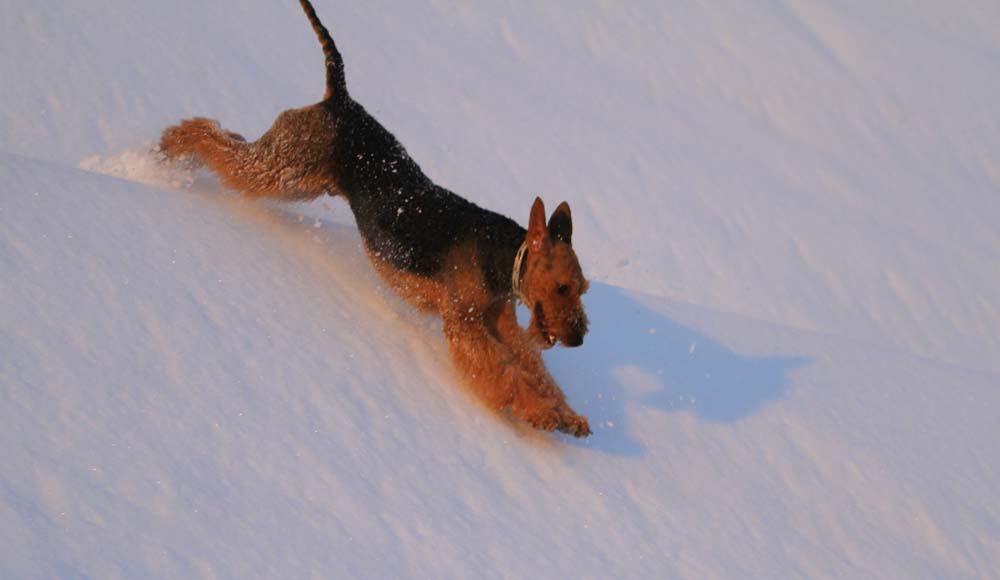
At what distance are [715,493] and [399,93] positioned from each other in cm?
563

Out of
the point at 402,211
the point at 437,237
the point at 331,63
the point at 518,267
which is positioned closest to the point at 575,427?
the point at 518,267

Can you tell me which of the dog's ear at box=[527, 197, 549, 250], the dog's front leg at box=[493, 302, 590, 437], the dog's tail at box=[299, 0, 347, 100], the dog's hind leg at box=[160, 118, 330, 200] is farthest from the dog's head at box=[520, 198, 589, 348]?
the dog's tail at box=[299, 0, 347, 100]

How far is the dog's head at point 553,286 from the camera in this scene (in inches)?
179

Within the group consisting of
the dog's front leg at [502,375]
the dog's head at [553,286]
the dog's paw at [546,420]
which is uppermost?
the dog's head at [553,286]

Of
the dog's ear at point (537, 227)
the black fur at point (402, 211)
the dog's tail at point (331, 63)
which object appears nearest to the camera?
the dog's ear at point (537, 227)

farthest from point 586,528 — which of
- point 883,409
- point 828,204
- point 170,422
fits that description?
point 828,204

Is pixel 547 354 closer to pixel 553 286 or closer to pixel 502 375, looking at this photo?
pixel 502 375

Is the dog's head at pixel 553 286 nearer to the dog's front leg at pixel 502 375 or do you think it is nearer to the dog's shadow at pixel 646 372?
the dog's front leg at pixel 502 375

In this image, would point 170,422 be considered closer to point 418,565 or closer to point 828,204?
point 418,565

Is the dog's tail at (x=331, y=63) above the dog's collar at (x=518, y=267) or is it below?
above

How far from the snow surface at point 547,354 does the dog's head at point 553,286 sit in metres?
0.57

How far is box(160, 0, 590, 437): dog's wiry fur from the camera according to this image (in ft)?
15.2

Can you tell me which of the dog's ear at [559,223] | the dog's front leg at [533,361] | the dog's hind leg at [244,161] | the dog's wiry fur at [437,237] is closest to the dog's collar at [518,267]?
the dog's wiry fur at [437,237]

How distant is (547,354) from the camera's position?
5629 millimetres
